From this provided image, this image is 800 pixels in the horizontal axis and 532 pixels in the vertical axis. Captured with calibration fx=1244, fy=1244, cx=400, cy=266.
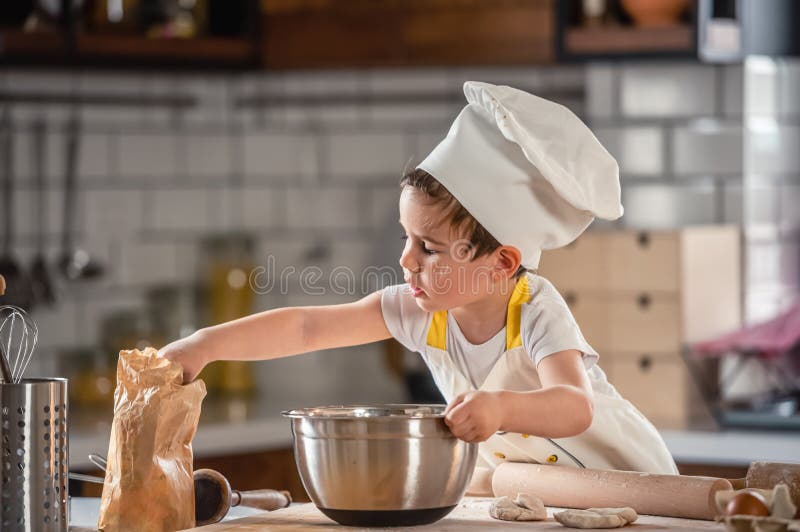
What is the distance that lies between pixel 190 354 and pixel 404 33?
153cm

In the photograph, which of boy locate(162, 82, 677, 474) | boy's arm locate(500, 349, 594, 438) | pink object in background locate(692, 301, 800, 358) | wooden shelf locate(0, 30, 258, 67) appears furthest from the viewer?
wooden shelf locate(0, 30, 258, 67)

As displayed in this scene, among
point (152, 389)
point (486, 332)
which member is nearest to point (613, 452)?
point (486, 332)

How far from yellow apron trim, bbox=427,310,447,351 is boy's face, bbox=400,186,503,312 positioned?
10 cm

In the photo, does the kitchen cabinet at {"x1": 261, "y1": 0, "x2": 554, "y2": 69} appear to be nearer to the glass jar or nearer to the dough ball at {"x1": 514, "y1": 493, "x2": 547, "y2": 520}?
the glass jar

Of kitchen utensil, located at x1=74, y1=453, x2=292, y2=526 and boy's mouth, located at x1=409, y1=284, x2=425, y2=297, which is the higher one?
boy's mouth, located at x1=409, y1=284, x2=425, y2=297

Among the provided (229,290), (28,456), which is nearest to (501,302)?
(28,456)

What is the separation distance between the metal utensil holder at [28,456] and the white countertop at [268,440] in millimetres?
1076

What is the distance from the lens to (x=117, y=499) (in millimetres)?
1117

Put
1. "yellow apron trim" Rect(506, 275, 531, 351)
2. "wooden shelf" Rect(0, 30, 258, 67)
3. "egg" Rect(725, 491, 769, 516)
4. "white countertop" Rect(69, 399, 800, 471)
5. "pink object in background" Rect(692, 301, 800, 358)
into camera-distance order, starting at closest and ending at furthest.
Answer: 1. "egg" Rect(725, 491, 769, 516)
2. "yellow apron trim" Rect(506, 275, 531, 351)
3. "white countertop" Rect(69, 399, 800, 471)
4. "pink object in background" Rect(692, 301, 800, 358)
5. "wooden shelf" Rect(0, 30, 258, 67)

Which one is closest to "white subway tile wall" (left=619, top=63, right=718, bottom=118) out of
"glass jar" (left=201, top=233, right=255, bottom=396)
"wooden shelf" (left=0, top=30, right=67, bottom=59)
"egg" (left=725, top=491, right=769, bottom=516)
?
"glass jar" (left=201, top=233, right=255, bottom=396)

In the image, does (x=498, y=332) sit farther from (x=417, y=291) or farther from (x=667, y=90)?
(x=667, y=90)

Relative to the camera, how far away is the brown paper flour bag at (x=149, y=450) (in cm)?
111

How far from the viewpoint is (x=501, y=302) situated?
4.26 feet

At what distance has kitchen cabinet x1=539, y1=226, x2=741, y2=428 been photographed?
243 centimetres
